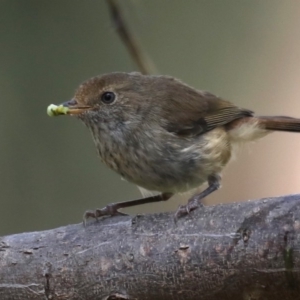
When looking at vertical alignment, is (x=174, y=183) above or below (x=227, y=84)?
below

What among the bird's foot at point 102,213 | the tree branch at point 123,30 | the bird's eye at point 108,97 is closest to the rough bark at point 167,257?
the bird's foot at point 102,213

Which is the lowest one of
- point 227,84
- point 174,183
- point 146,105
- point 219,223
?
point 219,223

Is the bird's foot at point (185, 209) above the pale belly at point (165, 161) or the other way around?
the other way around

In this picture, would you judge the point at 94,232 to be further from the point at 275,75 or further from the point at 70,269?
the point at 275,75

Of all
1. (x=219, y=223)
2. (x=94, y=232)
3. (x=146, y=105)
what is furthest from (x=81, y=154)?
(x=219, y=223)

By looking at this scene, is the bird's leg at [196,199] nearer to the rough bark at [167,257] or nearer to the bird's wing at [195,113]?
the rough bark at [167,257]

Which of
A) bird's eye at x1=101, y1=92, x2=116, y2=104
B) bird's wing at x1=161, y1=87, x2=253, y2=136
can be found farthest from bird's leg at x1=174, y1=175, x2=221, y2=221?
bird's eye at x1=101, y1=92, x2=116, y2=104

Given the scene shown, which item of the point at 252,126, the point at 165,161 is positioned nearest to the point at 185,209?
the point at 165,161
